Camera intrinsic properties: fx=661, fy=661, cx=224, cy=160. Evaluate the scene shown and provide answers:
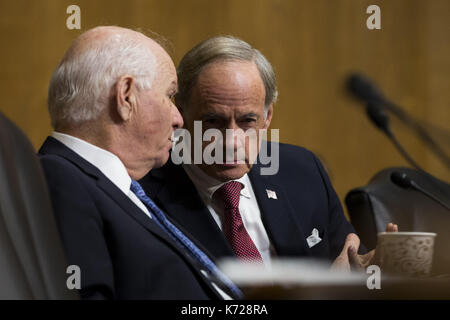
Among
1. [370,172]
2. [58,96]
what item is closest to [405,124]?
[58,96]

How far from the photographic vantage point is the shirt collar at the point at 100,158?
1.29 m

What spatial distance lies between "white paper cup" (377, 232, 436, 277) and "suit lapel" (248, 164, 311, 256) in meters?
0.61

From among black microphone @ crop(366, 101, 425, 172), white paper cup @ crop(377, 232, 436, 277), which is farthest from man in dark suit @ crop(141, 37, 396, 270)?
black microphone @ crop(366, 101, 425, 172)

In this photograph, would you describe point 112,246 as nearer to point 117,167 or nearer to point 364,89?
point 117,167

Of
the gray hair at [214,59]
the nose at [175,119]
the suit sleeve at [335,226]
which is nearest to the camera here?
the nose at [175,119]

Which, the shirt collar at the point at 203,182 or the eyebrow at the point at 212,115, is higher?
the eyebrow at the point at 212,115

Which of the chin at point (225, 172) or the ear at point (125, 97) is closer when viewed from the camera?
the ear at point (125, 97)

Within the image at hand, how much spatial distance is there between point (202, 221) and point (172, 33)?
128cm

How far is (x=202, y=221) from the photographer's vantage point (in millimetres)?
1650

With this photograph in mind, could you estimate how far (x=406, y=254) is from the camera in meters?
1.11

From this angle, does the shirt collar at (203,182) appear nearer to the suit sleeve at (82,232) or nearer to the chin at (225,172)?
the chin at (225,172)

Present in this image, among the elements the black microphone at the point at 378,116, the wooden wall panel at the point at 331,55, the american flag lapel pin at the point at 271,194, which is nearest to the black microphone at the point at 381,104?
the black microphone at the point at 378,116

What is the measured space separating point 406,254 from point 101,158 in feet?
1.98

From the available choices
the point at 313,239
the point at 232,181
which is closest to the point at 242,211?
the point at 232,181
